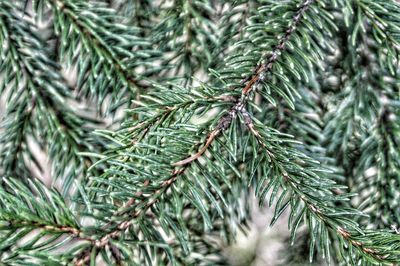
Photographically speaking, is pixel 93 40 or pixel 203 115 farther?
pixel 93 40

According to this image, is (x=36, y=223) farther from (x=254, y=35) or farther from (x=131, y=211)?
(x=254, y=35)

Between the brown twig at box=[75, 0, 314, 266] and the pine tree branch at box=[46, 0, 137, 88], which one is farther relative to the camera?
the pine tree branch at box=[46, 0, 137, 88]

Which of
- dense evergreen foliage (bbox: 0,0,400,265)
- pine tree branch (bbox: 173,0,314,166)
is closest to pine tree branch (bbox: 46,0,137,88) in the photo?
dense evergreen foliage (bbox: 0,0,400,265)

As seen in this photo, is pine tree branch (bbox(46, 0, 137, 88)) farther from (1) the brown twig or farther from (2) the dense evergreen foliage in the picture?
(1) the brown twig

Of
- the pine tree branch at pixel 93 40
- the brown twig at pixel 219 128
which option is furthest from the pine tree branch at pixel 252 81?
the pine tree branch at pixel 93 40

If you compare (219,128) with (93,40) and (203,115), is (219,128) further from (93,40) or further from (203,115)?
(93,40)

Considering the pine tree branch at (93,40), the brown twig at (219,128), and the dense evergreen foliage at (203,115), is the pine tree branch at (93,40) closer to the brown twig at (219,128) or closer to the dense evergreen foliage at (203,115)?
the dense evergreen foliage at (203,115)

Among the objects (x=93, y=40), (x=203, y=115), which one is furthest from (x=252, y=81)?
(x=93, y=40)

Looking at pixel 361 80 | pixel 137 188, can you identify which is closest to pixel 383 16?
pixel 361 80
